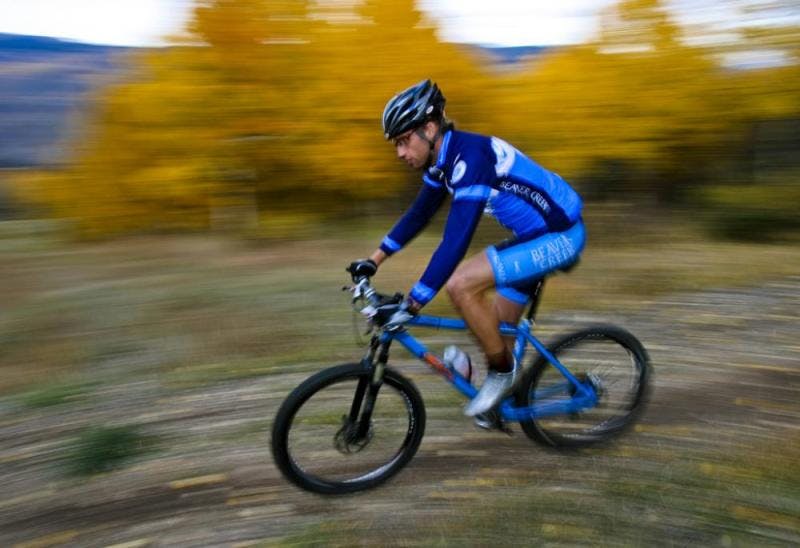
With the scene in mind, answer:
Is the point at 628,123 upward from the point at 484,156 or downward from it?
downward

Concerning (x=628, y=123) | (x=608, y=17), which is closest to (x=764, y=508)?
(x=628, y=123)

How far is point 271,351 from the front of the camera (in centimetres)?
636

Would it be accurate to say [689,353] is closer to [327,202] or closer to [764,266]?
[764,266]

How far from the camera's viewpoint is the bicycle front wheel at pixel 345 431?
135 inches

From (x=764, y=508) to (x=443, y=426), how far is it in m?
1.91

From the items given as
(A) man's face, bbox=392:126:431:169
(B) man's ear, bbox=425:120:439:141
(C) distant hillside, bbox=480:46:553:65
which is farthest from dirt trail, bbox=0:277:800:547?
(C) distant hillside, bbox=480:46:553:65

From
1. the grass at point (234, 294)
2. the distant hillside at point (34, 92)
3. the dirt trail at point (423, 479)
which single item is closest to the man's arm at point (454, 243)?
the dirt trail at point (423, 479)

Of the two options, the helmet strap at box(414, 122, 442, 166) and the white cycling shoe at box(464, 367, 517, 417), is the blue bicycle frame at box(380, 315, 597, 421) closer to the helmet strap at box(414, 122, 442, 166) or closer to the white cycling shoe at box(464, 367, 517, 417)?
the white cycling shoe at box(464, 367, 517, 417)

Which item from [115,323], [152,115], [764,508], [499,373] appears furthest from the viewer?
[152,115]

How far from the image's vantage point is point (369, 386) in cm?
356

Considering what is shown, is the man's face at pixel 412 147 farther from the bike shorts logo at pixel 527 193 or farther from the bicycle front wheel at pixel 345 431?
the bicycle front wheel at pixel 345 431

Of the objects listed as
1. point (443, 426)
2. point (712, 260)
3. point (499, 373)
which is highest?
point (499, 373)

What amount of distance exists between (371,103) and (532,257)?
488 inches

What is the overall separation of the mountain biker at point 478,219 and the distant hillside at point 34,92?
111 m
